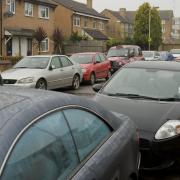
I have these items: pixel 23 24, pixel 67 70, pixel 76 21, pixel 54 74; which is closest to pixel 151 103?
pixel 54 74

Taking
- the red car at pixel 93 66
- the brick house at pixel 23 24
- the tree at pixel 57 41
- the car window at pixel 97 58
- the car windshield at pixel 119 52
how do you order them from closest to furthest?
the red car at pixel 93 66
the car window at pixel 97 58
the car windshield at pixel 119 52
the brick house at pixel 23 24
the tree at pixel 57 41

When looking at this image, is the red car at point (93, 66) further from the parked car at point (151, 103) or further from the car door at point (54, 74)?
the parked car at point (151, 103)

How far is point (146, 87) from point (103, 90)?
688mm

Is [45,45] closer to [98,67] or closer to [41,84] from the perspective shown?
[98,67]

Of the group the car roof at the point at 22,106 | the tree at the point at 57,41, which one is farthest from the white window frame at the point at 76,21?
the car roof at the point at 22,106

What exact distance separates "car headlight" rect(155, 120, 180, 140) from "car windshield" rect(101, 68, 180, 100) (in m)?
1.03

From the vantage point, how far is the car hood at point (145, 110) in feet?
18.4

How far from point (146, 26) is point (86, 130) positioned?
228 feet

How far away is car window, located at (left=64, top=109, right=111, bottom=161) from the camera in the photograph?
3.21 meters

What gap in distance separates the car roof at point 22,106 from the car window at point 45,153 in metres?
0.06

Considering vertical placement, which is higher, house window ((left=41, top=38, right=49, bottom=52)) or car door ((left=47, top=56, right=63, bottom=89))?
house window ((left=41, top=38, right=49, bottom=52))

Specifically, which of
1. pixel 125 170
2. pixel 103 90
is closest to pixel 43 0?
pixel 103 90

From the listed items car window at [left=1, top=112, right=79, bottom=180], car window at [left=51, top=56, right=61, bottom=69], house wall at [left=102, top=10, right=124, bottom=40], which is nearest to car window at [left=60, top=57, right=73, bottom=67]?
car window at [left=51, top=56, right=61, bottom=69]

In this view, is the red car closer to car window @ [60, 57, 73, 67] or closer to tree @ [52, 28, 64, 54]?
car window @ [60, 57, 73, 67]
